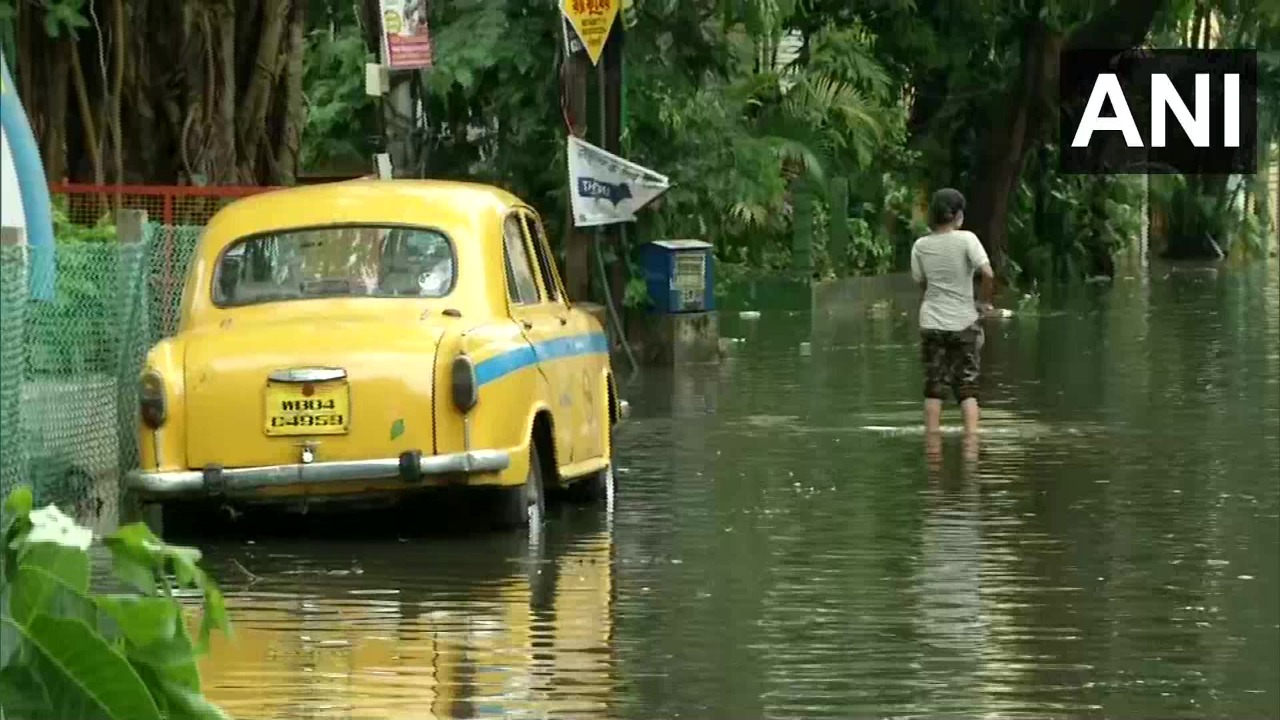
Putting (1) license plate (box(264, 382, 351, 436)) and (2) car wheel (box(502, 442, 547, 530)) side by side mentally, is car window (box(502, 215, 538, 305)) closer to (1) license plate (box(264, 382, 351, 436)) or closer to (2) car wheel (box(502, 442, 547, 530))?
(2) car wheel (box(502, 442, 547, 530))

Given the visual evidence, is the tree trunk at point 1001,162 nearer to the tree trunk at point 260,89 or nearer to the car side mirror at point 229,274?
the tree trunk at point 260,89

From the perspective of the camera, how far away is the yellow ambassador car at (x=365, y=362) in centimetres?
1199

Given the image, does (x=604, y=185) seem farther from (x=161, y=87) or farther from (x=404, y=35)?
(x=161, y=87)

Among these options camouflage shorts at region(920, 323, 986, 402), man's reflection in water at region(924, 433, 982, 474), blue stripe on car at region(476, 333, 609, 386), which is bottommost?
man's reflection in water at region(924, 433, 982, 474)

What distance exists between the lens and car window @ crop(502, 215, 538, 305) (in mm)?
13273

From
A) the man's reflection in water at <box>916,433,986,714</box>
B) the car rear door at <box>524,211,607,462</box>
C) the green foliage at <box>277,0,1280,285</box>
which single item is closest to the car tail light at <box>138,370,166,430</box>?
the car rear door at <box>524,211,607,462</box>

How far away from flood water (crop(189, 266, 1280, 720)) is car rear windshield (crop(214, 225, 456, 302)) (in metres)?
1.13

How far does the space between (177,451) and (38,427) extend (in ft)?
2.16

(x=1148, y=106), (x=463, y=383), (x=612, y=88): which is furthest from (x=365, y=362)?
(x=1148, y=106)

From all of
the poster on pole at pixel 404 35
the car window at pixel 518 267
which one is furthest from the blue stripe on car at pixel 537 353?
the poster on pole at pixel 404 35

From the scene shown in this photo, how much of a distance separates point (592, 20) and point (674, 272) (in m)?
3.06

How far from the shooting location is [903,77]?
4072cm

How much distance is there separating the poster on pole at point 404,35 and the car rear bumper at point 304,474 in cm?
729

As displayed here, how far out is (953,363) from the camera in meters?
17.6
